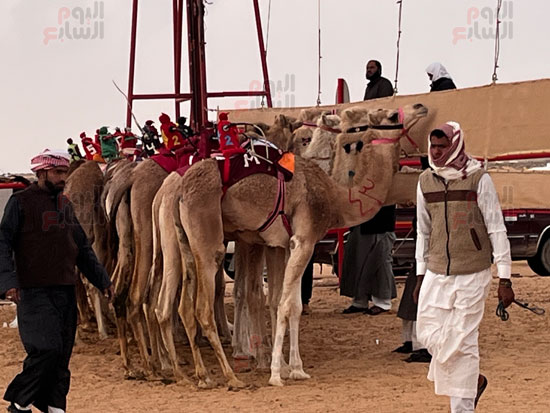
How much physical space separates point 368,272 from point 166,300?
487 cm

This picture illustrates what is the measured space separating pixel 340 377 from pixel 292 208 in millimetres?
1687

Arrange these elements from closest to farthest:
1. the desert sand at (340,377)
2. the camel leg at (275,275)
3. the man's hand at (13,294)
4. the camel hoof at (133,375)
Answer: the man's hand at (13,294)
the desert sand at (340,377)
the camel hoof at (133,375)
the camel leg at (275,275)

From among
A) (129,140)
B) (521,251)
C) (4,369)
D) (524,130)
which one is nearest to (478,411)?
(524,130)

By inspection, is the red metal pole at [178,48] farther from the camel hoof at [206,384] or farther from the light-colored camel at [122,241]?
the camel hoof at [206,384]

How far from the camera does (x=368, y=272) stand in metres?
14.5

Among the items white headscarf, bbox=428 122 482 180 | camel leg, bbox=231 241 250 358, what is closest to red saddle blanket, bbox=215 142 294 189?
camel leg, bbox=231 241 250 358

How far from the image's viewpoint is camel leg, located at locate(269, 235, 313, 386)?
32.8 ft

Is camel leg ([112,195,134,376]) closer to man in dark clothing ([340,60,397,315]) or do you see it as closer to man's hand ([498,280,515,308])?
man in dark clothing ([340,60,397,315])

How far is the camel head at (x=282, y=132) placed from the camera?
38.1ft

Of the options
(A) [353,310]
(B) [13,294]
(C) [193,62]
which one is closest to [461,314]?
(B) [13,294]

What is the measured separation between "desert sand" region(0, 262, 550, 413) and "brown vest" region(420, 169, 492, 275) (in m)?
1.63

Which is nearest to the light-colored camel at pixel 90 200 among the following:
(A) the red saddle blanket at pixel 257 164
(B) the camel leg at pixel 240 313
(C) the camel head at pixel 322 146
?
(B) the camel leg at pixel 240 313

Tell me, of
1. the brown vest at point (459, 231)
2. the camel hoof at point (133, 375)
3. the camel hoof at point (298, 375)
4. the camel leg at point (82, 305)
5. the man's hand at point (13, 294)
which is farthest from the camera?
the camel leg at point (82, 305)

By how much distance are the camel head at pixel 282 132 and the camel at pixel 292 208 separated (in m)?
0.98
